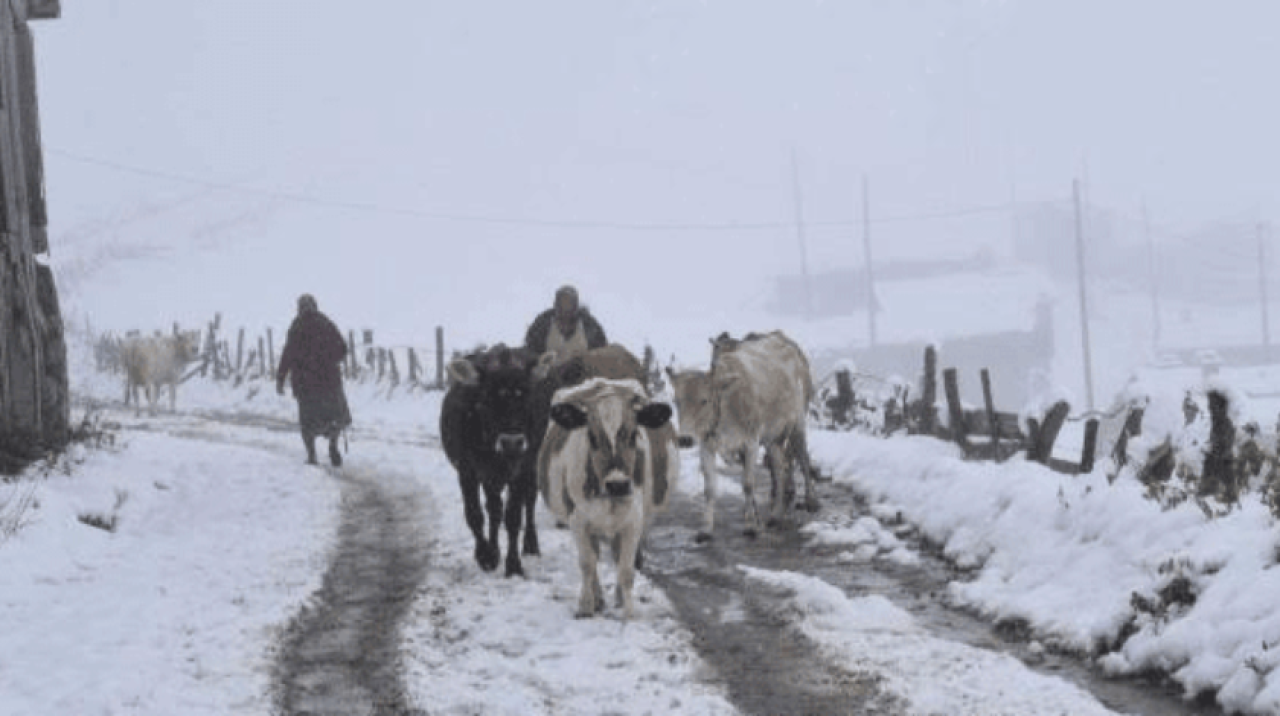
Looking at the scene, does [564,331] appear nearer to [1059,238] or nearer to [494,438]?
[494,438]

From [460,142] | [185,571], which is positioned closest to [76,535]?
[185,571]

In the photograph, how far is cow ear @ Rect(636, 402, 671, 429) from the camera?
7.14 meters

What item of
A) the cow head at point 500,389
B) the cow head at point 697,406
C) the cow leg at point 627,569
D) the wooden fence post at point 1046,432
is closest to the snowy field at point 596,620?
the cow leg at point 627,569

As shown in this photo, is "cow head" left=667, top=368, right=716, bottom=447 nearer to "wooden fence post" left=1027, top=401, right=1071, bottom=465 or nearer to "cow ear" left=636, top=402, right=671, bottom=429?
"wooden fence post" left=1027, top=401, right=1071, bottom=465

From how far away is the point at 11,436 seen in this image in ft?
35.0

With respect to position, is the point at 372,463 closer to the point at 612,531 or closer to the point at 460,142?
the point at 612,531

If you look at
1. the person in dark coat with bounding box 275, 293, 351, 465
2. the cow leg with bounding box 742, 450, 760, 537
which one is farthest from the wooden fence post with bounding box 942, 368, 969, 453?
the person in dark coat with bounding box 275, 293, 351, 465

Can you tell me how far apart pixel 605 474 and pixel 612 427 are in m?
0.27

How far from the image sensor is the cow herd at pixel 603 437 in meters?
7.20

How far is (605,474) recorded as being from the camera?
7051 millimetres

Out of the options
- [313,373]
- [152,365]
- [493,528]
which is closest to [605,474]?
[493,528]

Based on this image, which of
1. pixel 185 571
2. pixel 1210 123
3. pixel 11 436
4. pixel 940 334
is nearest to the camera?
pixel 185 571

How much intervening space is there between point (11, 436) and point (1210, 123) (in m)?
165

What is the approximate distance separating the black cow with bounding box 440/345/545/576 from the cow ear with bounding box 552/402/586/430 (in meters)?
1.10
